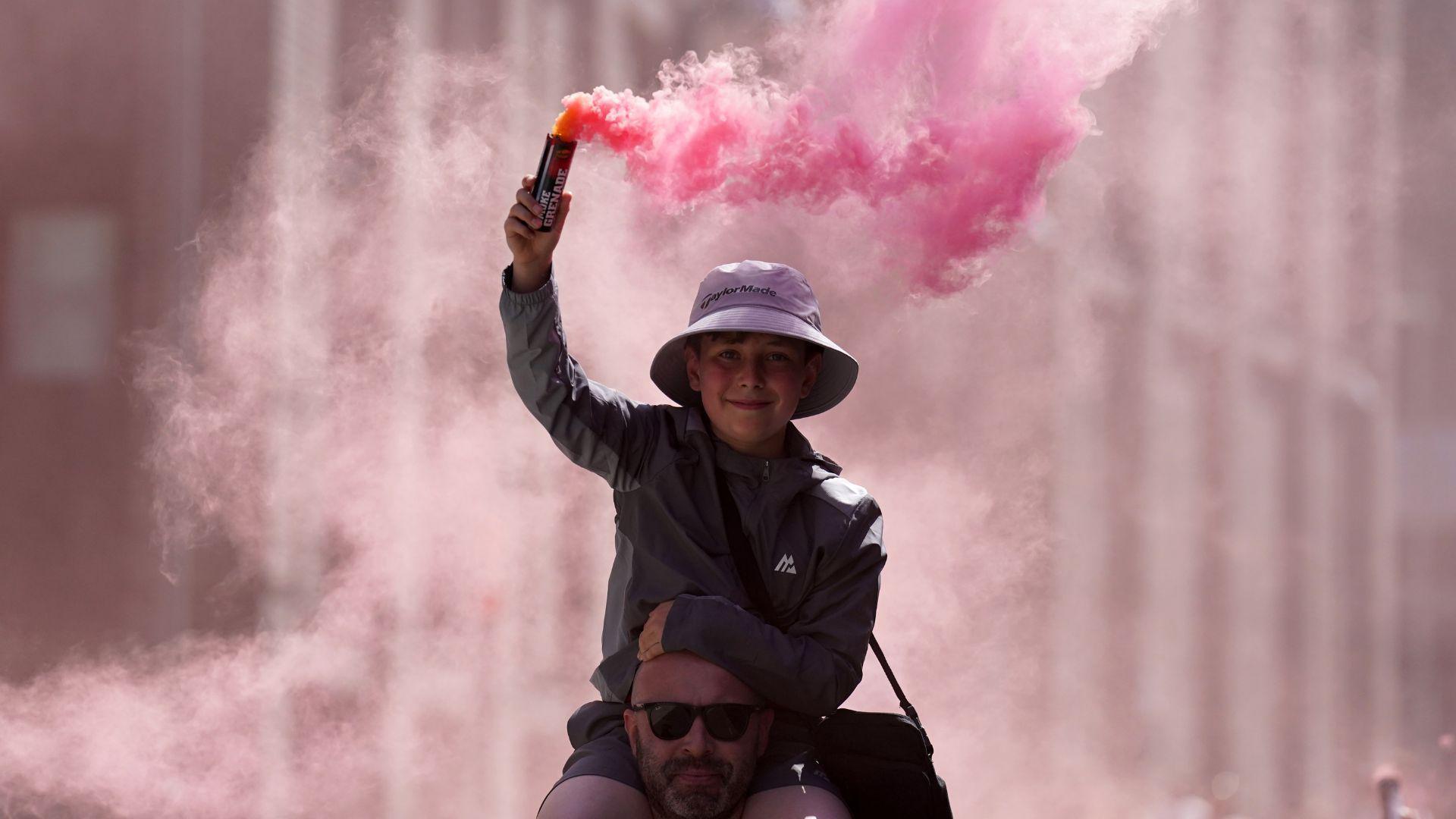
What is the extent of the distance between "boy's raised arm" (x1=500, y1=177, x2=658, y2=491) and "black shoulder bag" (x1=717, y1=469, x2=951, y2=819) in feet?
0.74

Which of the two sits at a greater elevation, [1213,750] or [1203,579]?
[1203,579]

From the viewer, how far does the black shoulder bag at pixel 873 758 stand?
1619 mm

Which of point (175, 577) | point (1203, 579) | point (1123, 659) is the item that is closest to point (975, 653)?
point (1123, 659)

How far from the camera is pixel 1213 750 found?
328 centimetres

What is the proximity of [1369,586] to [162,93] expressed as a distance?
140 inches

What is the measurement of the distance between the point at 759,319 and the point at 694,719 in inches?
22.6

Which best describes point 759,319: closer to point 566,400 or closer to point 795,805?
point 566,400

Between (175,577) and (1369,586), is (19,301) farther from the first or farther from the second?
(1369,586)

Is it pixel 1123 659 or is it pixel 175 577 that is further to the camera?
pixel 1123 659

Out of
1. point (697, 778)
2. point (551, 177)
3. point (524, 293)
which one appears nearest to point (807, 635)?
point (697, 778)

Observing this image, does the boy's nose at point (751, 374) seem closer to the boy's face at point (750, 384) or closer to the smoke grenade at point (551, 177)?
the boy's face at point (750, 384)

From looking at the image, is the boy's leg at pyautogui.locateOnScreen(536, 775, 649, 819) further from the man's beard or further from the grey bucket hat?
the grey bucket hat

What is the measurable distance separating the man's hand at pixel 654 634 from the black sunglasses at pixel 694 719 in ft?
0.22

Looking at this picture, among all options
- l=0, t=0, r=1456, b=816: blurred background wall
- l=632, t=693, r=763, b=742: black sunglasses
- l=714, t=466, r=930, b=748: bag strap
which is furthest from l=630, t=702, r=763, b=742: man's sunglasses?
l=0, t=0, r=1456, b=816: blurred background wall
